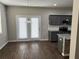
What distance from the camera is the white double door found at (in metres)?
6.21

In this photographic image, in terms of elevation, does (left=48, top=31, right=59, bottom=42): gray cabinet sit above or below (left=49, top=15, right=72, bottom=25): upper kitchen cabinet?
below

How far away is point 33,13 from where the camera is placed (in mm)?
6258

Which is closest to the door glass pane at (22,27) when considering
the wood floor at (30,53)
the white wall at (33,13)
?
the white wall at (33,13)

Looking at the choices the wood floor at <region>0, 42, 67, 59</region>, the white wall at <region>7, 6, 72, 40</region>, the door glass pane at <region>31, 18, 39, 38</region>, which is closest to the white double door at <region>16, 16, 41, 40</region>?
the door glass pane at <region>31, 18, 39, 38</region>

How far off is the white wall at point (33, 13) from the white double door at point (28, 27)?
11.8 inches

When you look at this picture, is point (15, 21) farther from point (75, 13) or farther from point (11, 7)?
point (75, 13)

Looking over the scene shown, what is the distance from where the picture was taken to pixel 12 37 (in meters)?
6.19

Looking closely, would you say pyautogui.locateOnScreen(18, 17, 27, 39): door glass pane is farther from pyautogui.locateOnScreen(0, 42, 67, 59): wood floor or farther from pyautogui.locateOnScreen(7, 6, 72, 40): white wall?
pyautogui.locateOnScreen(0, 42, 67, 59): wood floor

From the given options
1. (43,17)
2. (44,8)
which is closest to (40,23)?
(43,17)

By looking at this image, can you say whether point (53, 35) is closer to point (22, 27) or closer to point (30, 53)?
point (22, 27)

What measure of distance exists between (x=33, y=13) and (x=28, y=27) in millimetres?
1105

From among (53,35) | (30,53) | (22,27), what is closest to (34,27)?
(22,27)

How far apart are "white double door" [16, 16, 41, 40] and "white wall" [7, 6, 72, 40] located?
299 millimetres

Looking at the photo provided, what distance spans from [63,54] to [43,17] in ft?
11.0
